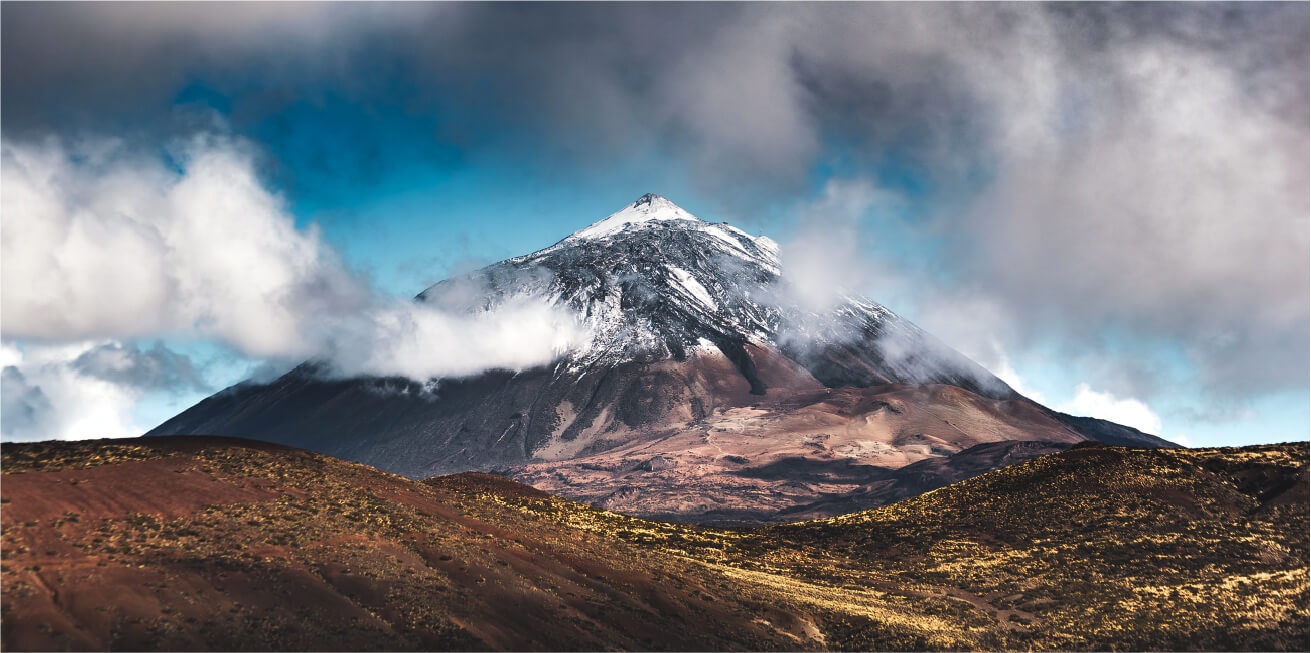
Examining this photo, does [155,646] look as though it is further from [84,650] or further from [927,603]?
[927,603]

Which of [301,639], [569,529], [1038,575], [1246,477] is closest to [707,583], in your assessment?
[569,529]

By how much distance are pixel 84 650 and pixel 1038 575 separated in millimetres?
73215

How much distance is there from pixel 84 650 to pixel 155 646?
297 cm

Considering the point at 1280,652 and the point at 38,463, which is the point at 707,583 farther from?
the point at 38,463

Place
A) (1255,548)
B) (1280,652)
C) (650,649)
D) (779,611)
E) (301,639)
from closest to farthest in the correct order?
1. (301,639)
2. (650,649)
3. (1280,652)
4. (779,611)
5. (1255,548)

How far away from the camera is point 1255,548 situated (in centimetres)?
9094

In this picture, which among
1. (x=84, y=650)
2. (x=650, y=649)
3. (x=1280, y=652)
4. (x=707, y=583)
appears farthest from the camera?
(x=707, y=583)

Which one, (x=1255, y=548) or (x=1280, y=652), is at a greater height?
(x=1255, y=548)

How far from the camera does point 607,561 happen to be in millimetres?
78625

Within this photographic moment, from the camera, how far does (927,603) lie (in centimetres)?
8350

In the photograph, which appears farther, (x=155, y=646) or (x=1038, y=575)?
(x=1038, y=575)

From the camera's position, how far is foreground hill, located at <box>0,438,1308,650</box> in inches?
2039

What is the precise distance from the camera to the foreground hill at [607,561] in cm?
5178

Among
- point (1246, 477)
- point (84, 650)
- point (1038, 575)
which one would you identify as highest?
point (1246, 477)
